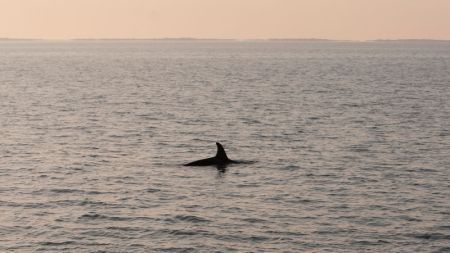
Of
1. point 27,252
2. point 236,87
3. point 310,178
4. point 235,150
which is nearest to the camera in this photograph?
point 27,252

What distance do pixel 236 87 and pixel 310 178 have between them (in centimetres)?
8694

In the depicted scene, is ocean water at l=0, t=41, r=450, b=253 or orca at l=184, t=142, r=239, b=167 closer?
ocean water at l=0, t=41, r=450, b=253

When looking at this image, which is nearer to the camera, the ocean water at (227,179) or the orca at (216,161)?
the ocean water at (227,179)

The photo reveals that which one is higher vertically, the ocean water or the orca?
the orca

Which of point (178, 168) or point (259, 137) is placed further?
point (259, 137)

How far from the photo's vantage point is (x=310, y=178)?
45031 millimetres

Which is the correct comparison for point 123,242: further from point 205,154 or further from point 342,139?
point 342,139

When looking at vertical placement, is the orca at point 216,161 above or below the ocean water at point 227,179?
above

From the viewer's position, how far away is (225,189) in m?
41.7

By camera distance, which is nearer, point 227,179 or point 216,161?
point 227,179

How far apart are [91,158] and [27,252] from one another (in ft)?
74.3

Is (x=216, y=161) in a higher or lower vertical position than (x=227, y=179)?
higher

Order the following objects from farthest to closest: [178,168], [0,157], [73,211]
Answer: [0,157] → [178,168] → [73,211]

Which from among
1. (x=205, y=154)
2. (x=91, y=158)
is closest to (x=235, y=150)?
(x=205, y=154)
